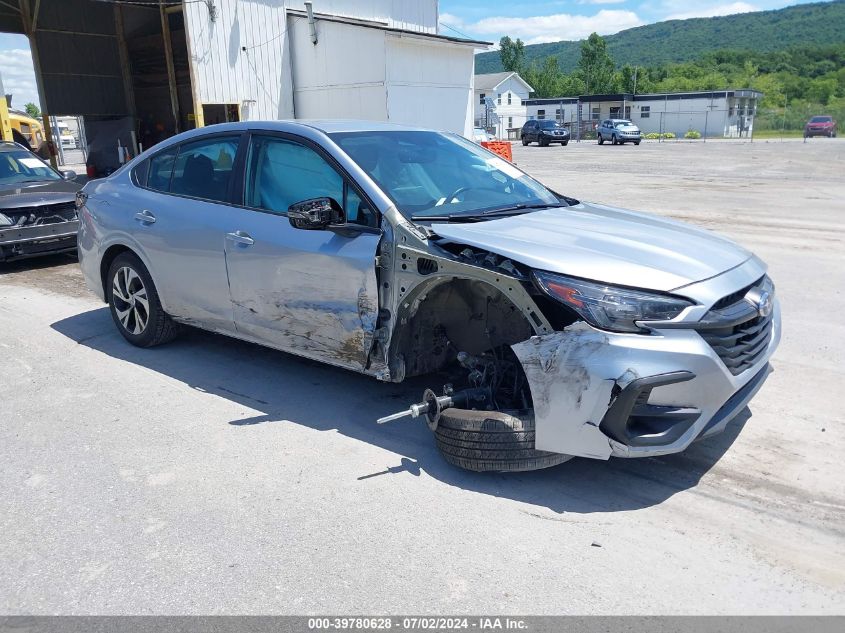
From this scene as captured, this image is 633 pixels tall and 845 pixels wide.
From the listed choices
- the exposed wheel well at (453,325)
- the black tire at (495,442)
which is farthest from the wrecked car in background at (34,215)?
the black tire at (495,442)

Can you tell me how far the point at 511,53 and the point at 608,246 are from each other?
124m

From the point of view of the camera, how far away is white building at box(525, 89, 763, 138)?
66625 millimetres

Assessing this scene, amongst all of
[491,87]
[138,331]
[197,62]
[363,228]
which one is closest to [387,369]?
[363,228]

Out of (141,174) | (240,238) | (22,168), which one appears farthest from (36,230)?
(240,238)

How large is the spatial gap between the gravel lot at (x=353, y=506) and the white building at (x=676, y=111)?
6382cm

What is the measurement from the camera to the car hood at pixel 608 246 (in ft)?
11.2

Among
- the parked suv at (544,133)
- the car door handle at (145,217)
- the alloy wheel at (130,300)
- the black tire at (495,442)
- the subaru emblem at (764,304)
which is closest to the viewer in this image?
the black tire at (495,442)

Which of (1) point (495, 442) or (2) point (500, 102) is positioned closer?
(1) point (495, 442)

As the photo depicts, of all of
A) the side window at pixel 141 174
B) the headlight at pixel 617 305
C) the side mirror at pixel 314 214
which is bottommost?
the headlight at pixel 617 305

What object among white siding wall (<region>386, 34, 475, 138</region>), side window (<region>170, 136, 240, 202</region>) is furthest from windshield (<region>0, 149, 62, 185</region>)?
white siding wall (<region>386, 34, 475, 138</region>)

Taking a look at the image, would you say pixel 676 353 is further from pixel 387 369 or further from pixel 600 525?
pixel 387 369

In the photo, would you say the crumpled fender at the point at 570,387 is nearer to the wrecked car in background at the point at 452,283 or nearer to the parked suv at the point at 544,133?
the wrecked car in background at the point at 452,283

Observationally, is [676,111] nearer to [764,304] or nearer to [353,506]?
[764,304]

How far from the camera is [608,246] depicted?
369 cm
